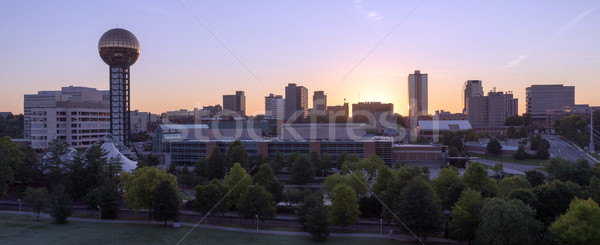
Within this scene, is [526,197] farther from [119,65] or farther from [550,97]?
[550,97]

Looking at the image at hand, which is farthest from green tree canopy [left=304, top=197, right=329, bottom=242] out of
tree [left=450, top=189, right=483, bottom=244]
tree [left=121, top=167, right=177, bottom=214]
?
tree [left=121, top=167, right=177, bottom=214]

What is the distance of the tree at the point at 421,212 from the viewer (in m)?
20.6

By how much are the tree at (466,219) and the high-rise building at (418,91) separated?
168 m

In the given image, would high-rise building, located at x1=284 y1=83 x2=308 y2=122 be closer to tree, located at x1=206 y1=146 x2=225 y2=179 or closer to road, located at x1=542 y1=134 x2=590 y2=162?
road, located at x1=542 y1=134 x2=590 y2=162

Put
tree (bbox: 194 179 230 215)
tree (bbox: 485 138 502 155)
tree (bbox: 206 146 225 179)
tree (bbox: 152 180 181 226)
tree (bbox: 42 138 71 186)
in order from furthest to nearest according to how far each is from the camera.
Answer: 1. tree (bbox: 485 138 502 155)
2. tree (bbox: 206 146 225 179)
3. tree (bbox: 42 138 71 186)
4. tree (bbox: 194 179 230 215)
5. tree (bbox: 152 180 181 226)

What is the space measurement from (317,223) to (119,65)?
176 ft

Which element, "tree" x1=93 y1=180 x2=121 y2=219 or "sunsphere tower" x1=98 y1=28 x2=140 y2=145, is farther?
"sunsphere tower" x1=98 y1=28 x2=140 y2=145

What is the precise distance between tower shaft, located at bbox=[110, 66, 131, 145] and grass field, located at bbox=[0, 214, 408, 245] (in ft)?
138

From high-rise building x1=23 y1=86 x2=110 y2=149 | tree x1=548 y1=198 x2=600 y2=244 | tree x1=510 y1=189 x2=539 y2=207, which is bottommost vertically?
tree x1=548 y1=198 x2=600 y2=244

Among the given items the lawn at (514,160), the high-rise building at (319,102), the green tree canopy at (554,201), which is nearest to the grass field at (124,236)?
the green tree canopy at (554,201)

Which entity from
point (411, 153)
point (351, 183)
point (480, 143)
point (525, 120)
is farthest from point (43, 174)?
point (525, 120)

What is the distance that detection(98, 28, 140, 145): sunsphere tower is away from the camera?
6241 centimetres

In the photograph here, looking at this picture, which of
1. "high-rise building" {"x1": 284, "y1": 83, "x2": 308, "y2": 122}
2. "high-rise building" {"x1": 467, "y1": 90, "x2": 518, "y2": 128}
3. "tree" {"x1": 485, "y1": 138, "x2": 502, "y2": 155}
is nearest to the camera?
"tree" {"x1": 485, "y1": 138, "x2": 502, "y2": 155}

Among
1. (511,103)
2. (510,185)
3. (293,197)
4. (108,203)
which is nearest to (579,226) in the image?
(510,185)
